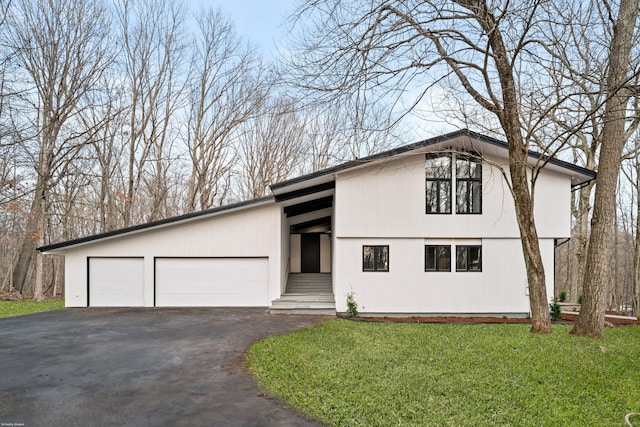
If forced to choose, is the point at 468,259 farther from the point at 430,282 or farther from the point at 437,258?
the point at 430,282

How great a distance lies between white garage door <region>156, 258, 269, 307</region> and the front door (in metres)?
4.88

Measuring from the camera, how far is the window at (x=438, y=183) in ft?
38.6

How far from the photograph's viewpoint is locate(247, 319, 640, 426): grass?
4102mm

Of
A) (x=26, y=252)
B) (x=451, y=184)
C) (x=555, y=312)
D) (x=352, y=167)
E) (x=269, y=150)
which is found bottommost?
(x=555, y=312)

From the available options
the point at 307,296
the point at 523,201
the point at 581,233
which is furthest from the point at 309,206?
the point at 581,233

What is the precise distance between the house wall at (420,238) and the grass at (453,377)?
3082 mm

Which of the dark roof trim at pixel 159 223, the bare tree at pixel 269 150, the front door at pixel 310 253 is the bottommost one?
the front door at pixel 310 253

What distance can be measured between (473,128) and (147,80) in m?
17.4

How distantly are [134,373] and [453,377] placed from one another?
483 centimetres

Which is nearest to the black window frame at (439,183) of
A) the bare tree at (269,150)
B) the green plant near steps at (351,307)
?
the green plant near steps at (351,307)

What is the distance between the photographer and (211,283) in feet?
41.7

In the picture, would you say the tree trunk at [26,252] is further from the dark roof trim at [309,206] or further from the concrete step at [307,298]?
the concrete step at [307,298]

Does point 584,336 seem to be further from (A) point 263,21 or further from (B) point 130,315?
(B) point 130,315

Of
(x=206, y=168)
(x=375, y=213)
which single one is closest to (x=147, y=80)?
(x=206, y=168)
